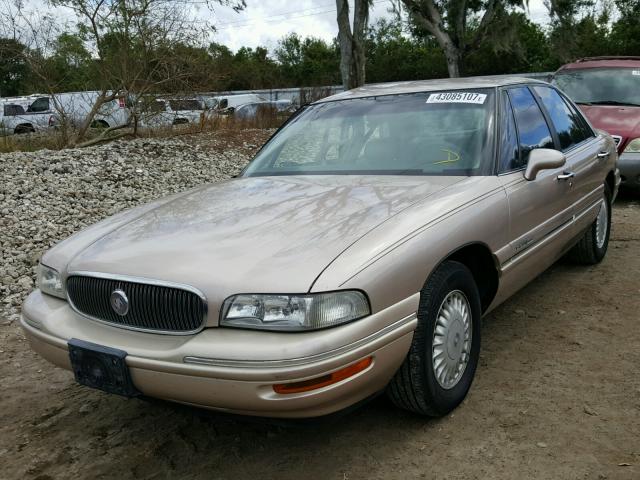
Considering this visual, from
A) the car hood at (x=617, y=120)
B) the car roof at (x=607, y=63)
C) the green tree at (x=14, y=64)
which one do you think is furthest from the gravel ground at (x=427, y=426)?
the green tree at (x=14, y=64)

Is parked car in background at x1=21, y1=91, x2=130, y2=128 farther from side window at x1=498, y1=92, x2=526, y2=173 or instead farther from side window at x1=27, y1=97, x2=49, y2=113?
side window at x1=498, y1=92, x2=526, y2=173

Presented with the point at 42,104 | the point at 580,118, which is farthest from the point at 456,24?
the point at 580,118

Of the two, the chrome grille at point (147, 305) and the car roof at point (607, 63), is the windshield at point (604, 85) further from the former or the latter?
the chrome grille at point (147, 305)

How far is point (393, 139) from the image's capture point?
3580mm

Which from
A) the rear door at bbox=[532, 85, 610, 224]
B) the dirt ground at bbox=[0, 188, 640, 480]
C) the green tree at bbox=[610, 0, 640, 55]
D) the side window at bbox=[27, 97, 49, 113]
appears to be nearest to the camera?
the dirt ground at bbox=[0, 188, 640, 480]

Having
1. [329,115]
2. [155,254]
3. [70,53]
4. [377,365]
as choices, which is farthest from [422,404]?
[70,53]

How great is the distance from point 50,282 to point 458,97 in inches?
94.6

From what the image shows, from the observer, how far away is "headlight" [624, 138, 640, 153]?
7.36m

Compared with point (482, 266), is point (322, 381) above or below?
below

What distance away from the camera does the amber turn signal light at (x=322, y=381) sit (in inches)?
86.4

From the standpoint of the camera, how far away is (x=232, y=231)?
106 inches

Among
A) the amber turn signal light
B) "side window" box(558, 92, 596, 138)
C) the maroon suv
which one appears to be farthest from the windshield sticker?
the maroon suv

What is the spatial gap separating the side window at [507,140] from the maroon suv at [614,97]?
441cm

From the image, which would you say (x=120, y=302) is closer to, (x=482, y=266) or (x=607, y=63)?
(x=482, y=266)
